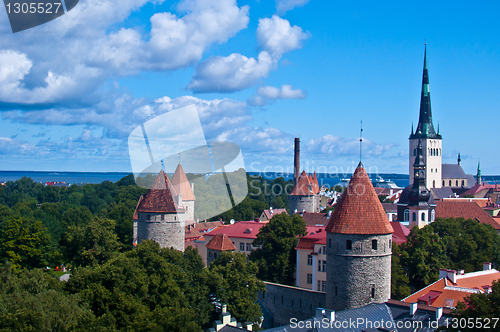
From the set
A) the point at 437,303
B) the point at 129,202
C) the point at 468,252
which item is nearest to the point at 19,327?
the point at 437,303

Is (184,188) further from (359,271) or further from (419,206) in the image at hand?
(419,206)

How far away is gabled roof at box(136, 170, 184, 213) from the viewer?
29922 mm

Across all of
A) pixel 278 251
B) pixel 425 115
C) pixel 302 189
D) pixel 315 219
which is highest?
pixel 425 115

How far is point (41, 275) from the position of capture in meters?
22.5

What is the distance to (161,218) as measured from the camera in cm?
3002

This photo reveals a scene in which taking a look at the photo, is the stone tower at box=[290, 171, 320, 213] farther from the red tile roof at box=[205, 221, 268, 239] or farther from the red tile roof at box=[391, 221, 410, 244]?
the red tile roof at box=[391, 221, 410, 244]

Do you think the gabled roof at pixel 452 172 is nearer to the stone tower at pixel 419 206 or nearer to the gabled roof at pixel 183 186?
the stone tower at pixel 419 206

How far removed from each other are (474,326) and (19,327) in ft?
43.9

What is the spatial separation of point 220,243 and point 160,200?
24.5 feet

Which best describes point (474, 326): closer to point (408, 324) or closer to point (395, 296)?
point (408, 324)

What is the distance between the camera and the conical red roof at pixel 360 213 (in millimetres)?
22141

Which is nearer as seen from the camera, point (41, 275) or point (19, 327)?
point (19, 327)

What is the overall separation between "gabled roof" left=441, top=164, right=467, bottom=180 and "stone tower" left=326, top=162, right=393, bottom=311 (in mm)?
82340

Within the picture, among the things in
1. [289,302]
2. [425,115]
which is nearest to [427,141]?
[425,115]
